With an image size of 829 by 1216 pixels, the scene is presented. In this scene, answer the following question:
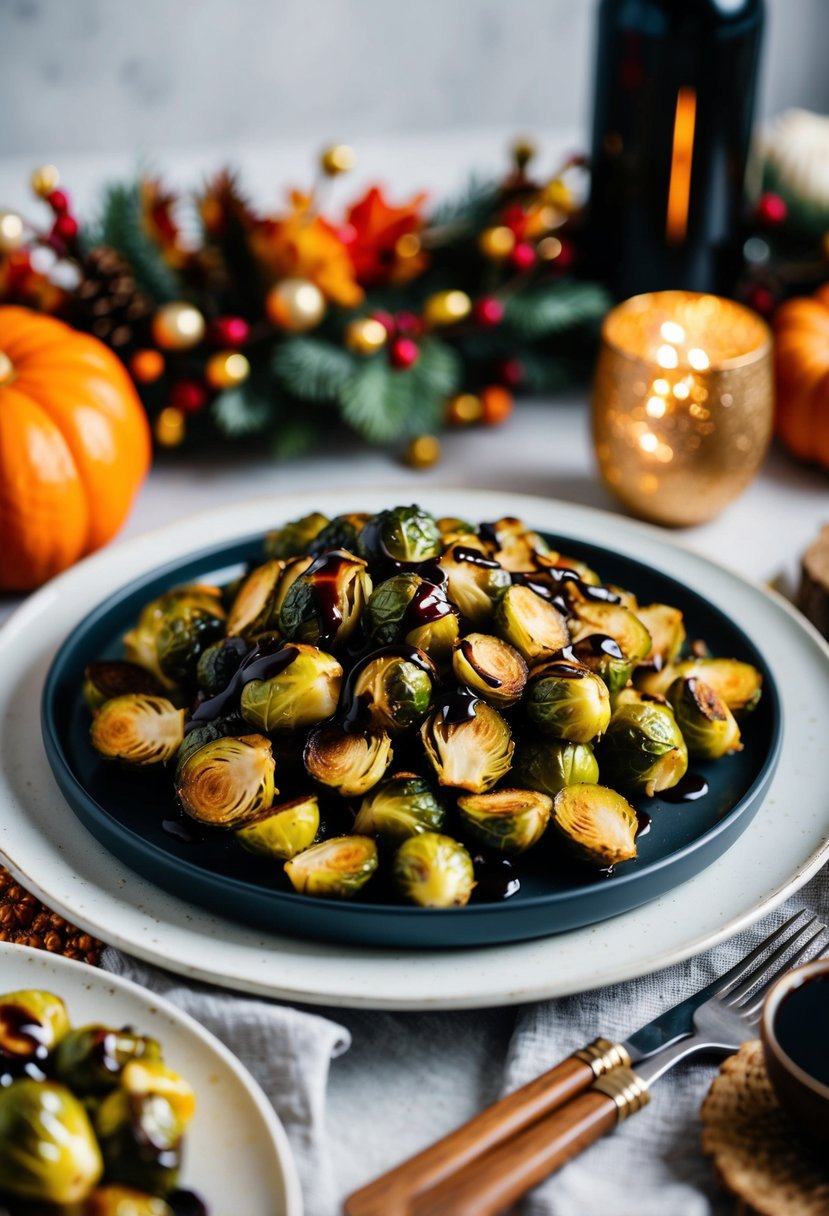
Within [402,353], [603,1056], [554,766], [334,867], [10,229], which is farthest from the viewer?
[402,353]

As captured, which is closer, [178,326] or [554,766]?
[554,766]

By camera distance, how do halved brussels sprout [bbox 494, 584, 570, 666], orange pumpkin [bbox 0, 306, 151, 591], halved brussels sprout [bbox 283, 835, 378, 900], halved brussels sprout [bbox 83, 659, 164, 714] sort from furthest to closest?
orange pumpkin [bbox 0, 306, 151, 591] < halved brussels sprout [bbox 83, 659, 164, 714] < halved brussels sprout [bbox 494, 584, 570, 666] < halved brussels sprout [bbox 283, 835, 378, 900]

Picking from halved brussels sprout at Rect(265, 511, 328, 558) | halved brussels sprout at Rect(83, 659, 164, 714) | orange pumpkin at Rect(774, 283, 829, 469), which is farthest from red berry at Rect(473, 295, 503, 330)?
halved brussels sprout at Rect(83, 659, 164, 714)

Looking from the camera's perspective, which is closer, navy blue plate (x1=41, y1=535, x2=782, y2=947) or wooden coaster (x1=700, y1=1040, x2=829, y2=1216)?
wooden coaster (x1=700, y1=1040, x2=829, y2=1216)

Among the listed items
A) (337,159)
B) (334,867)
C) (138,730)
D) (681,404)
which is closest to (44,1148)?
(334,867)

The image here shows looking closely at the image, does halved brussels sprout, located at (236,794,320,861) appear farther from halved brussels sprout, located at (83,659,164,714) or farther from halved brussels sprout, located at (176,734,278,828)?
halved brussels sprout, located at (83,659,164,714)

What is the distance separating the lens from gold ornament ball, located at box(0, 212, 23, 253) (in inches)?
99.5

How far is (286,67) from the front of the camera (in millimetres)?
4852

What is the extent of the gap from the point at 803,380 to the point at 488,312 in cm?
75

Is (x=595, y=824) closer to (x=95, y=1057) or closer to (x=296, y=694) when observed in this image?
(x=296, y=694)

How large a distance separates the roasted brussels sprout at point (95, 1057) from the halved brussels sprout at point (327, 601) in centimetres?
62

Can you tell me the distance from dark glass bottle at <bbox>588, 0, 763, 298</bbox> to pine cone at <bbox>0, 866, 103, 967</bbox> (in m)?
2.12

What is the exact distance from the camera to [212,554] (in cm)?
229

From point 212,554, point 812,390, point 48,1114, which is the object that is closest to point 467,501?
point 212,554
